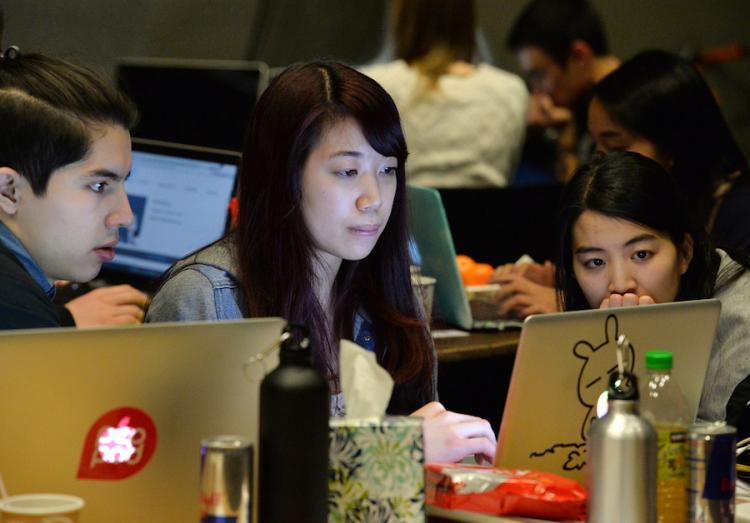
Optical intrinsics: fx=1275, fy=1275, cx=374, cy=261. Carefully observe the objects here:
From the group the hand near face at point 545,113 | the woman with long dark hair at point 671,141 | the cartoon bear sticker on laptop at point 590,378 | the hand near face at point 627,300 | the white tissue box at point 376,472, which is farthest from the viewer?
the hand near face at point 545,113

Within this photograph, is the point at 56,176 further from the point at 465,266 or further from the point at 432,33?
the point at 432,33

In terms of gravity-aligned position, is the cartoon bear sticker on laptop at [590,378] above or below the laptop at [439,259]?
below

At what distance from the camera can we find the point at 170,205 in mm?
3018

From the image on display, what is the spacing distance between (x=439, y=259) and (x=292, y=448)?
1.67m

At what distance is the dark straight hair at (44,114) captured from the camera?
6.60ft

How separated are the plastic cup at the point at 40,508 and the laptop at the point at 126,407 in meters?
0.04

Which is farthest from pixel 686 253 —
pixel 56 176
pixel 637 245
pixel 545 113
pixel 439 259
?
pixel 545 113

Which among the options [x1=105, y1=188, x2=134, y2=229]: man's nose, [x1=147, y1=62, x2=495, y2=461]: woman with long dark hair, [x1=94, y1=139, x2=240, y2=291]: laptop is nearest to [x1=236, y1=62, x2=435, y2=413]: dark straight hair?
[x1=147, y1=62, x2=495, y2=461]: woman with long dark hair

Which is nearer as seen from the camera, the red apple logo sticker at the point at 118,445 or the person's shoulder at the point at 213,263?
the red apple logo sticker at the point at 118,445

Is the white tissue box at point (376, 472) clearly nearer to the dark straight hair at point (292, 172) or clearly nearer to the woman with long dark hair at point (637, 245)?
the dark straight hair at point (292, 172)

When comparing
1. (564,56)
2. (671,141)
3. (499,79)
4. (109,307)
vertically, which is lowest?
(109,307)

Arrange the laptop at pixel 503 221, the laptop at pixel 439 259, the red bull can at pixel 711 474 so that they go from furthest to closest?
1. the laptop at pixel 503 221
2. the laptop at pixel 439 259
3. the red bull can at pixel 711 474

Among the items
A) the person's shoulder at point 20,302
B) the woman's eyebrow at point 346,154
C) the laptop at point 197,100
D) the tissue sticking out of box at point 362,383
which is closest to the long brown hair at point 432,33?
the laptop at point 197,100

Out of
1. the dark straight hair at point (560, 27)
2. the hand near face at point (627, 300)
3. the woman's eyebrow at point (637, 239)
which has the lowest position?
the hand near face at point (627, 300)
